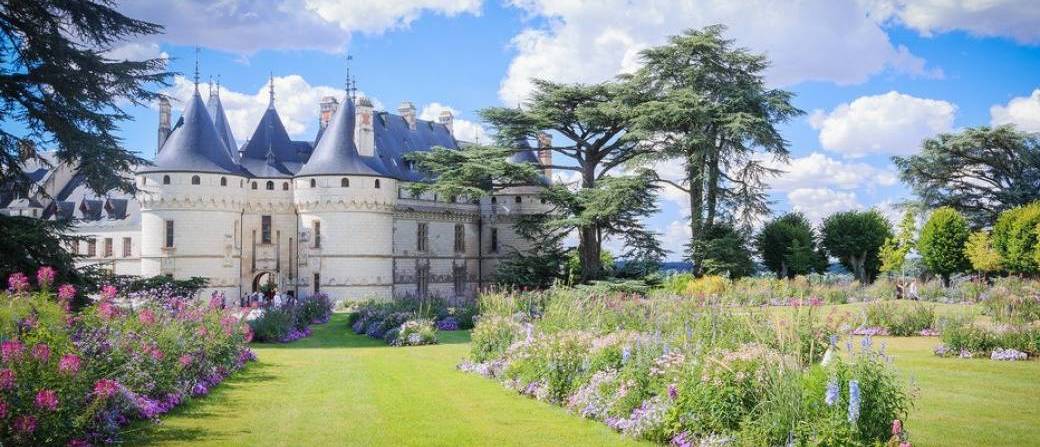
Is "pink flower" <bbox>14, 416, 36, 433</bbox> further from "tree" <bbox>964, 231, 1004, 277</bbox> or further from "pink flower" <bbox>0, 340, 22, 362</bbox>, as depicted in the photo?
"tree" <bbox>964, 231, 1004, 277</bbox>

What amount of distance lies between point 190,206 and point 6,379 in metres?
29.2

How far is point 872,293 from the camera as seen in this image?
28.5 m

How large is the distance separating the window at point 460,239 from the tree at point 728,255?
15362 mm

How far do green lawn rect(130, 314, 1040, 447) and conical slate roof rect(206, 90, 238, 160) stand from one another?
2481 cm

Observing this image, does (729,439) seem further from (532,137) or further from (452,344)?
(532,137)

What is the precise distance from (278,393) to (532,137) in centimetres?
2427

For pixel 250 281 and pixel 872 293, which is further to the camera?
pixel 250 281

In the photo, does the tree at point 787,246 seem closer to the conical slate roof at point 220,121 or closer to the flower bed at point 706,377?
the conical slate roof at point 220,121

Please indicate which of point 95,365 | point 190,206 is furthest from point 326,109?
point 95,365

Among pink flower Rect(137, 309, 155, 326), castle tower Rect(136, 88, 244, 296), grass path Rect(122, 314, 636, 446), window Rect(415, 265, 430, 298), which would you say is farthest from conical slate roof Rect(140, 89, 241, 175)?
pink flower Rect(137, 309, 155, 326)

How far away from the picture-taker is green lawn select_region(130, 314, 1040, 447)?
847cm

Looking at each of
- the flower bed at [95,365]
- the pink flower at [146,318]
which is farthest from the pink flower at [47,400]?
the pink flower at [146,318]

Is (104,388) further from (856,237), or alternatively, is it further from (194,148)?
(856,237)

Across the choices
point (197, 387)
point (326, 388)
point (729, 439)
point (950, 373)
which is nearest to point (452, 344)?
point (326, 388)
